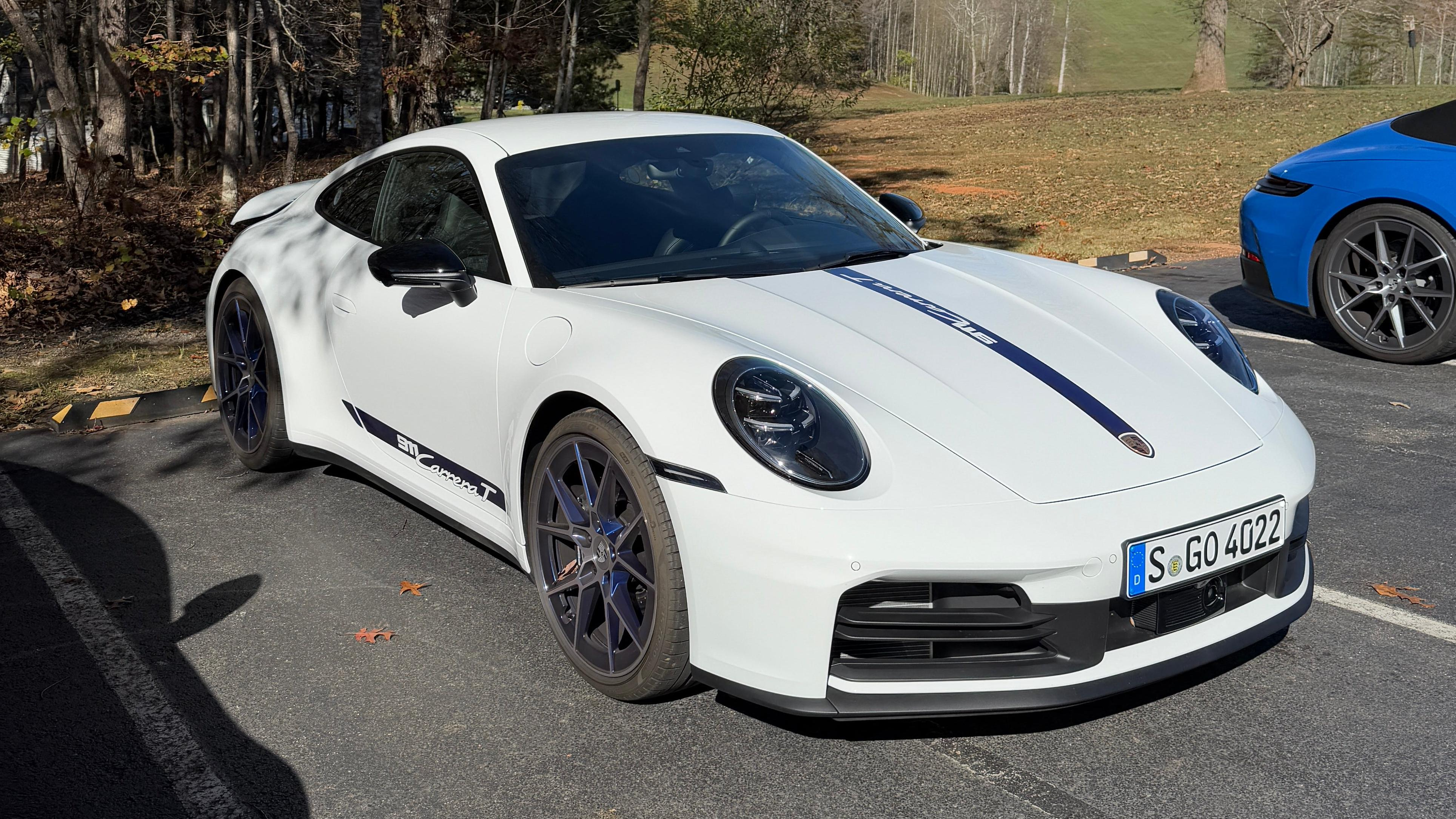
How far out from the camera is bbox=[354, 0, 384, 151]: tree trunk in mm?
11883

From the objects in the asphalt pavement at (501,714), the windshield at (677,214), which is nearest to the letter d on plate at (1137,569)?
the asphalt pavement at (501,714)

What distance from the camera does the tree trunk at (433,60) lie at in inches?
687

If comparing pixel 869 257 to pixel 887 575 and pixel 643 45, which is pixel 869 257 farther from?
pixel 643 45

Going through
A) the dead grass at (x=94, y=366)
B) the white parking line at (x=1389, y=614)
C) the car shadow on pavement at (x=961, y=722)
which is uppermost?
the white parking line at (x=1389, y=614)

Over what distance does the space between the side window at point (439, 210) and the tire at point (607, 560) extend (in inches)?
28.8

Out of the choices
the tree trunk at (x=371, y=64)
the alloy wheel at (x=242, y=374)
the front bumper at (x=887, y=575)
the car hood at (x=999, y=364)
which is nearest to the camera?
the front bumper at (x=887, y=575)

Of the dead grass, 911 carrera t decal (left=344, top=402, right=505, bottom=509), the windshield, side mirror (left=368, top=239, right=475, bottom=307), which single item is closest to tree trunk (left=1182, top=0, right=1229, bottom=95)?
the dead grass

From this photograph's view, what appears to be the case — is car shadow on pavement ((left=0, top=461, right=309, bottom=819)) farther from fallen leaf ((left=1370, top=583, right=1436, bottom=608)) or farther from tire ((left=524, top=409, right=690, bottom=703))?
fallen leaf ((left=1370, top=583, right=1436, bottom=608))

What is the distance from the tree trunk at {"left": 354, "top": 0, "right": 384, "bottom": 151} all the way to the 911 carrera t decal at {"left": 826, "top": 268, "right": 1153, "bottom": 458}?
957 cm

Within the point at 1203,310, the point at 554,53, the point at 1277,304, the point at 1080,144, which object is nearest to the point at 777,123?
the point at 1080,144

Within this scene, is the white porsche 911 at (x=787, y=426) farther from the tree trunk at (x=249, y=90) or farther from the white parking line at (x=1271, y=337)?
the tree trunk at (x=249, y=90)

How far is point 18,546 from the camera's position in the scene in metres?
4.25

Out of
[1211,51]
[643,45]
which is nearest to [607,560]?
[643,45]

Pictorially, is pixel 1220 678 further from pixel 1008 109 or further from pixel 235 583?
pixel 1008 109
